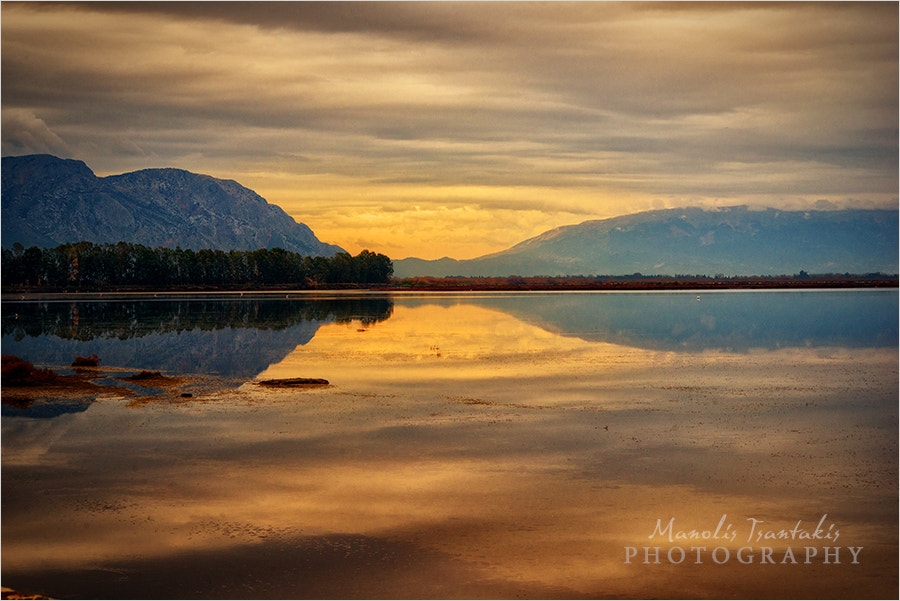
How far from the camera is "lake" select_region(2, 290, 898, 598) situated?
14695 mm

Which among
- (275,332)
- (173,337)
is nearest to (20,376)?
(173,337)

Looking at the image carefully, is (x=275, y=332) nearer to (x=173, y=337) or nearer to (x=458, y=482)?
(x=173, y=337)

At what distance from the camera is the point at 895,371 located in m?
41.7

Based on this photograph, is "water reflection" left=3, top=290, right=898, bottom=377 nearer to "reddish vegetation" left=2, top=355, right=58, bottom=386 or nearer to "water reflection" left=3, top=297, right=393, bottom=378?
"water reflection" left=3, top=297, right=393, bottom=378

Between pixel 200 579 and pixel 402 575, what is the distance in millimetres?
3668

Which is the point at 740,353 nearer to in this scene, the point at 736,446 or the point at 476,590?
the point at 736,446

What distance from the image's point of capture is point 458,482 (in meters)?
20.2

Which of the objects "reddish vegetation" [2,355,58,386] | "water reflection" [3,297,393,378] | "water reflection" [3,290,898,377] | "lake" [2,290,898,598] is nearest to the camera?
"lake" [2,290,898,598]

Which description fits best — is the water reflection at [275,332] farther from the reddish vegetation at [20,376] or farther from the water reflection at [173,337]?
the reddish vegetation at [20,376]

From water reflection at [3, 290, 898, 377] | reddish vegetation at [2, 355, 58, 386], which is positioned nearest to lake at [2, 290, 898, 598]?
reddish vegetation at [2, 355, 58, 386]

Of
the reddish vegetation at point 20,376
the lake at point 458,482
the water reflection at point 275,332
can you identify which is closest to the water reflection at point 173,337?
the water reflection at point 275,332

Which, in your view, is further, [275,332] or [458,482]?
[275,332]

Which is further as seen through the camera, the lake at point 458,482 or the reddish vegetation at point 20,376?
the reddish vegetation at point 20,376

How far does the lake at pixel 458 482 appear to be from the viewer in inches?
579
